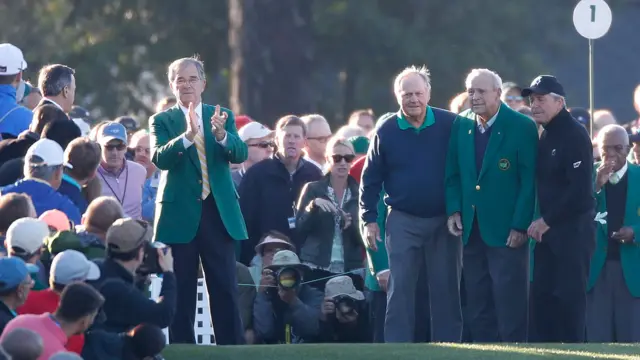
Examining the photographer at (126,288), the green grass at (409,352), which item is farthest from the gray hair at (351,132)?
the photographer at (126,288)

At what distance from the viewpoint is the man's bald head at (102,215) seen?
9625 mm

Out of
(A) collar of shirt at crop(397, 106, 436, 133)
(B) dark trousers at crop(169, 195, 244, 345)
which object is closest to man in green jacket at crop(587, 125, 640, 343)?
(A) collar of shirt at crop(397, 106, 436, 133)

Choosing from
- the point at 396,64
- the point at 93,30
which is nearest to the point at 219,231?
the point at 396,64

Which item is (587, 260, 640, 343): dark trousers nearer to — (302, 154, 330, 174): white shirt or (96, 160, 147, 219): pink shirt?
(302, 154, 330, 174): white shirt

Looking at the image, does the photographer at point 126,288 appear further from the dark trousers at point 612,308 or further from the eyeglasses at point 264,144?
the eyeglasses at point 264,144

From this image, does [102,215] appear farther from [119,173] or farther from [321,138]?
[321,138]

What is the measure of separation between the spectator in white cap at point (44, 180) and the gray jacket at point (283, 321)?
2.50 meters

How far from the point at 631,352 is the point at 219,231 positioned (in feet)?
9.03

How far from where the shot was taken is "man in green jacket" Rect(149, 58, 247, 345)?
36.6ft

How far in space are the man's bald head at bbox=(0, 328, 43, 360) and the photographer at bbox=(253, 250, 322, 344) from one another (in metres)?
4.71

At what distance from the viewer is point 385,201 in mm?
11500

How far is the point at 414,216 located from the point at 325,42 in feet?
44.3

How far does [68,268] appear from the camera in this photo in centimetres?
881

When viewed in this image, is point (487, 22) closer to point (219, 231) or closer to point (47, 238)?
point (219, 231)
